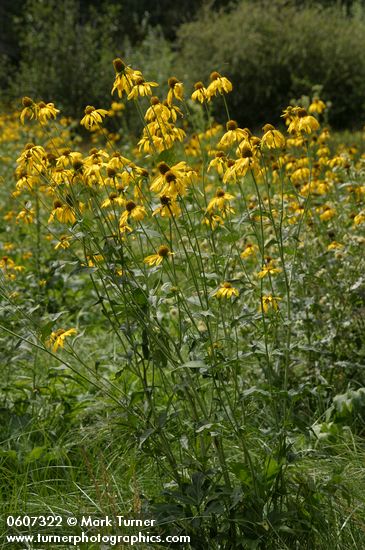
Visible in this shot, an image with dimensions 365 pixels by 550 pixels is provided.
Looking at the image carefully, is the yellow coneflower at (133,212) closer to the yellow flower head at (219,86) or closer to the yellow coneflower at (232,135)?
the yellow coneflower at (232,135)

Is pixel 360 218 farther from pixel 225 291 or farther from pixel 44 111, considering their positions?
pixel 44 111

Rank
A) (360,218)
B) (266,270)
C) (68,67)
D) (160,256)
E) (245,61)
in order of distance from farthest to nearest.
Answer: (68,67), (245,61), (360,218), (266,270), (160,256)

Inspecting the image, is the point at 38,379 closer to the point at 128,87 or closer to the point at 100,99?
the point at 128,87

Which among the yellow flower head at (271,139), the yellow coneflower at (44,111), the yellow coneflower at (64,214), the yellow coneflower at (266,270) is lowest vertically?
the yellow coneflower at (266,270)

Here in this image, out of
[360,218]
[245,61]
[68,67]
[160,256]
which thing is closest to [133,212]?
[160,256]

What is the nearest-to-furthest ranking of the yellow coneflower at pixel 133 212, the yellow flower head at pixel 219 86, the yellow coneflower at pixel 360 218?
the yellow coneflower at pixel 133 212 → the yellow flower head at pixel 219 86 → the yellow coneflower at pixel 360 218

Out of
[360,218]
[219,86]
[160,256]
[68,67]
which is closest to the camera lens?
[160,256]

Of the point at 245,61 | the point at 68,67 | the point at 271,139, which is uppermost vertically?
the point at 68,67

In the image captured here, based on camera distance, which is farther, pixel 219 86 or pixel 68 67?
pixel 68 67

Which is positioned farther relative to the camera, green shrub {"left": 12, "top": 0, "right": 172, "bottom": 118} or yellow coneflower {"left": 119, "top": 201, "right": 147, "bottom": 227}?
green shrub {"left": 12, "top": 0, "right": 172, "bottom": 118}

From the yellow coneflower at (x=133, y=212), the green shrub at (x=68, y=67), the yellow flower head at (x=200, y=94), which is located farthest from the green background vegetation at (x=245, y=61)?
the yellow coneflower at (x=133, y=212)

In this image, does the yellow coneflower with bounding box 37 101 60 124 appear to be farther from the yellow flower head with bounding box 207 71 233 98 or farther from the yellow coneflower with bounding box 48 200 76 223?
the yellow flower head with bounding box 207 71 233 98

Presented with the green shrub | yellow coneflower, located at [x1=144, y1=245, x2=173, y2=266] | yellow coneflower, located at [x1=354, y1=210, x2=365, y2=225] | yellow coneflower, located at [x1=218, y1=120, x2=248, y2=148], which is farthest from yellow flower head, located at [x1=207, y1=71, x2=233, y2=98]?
the green shrub

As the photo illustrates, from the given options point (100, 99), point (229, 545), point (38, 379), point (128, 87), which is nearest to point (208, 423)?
point (229, 545)
